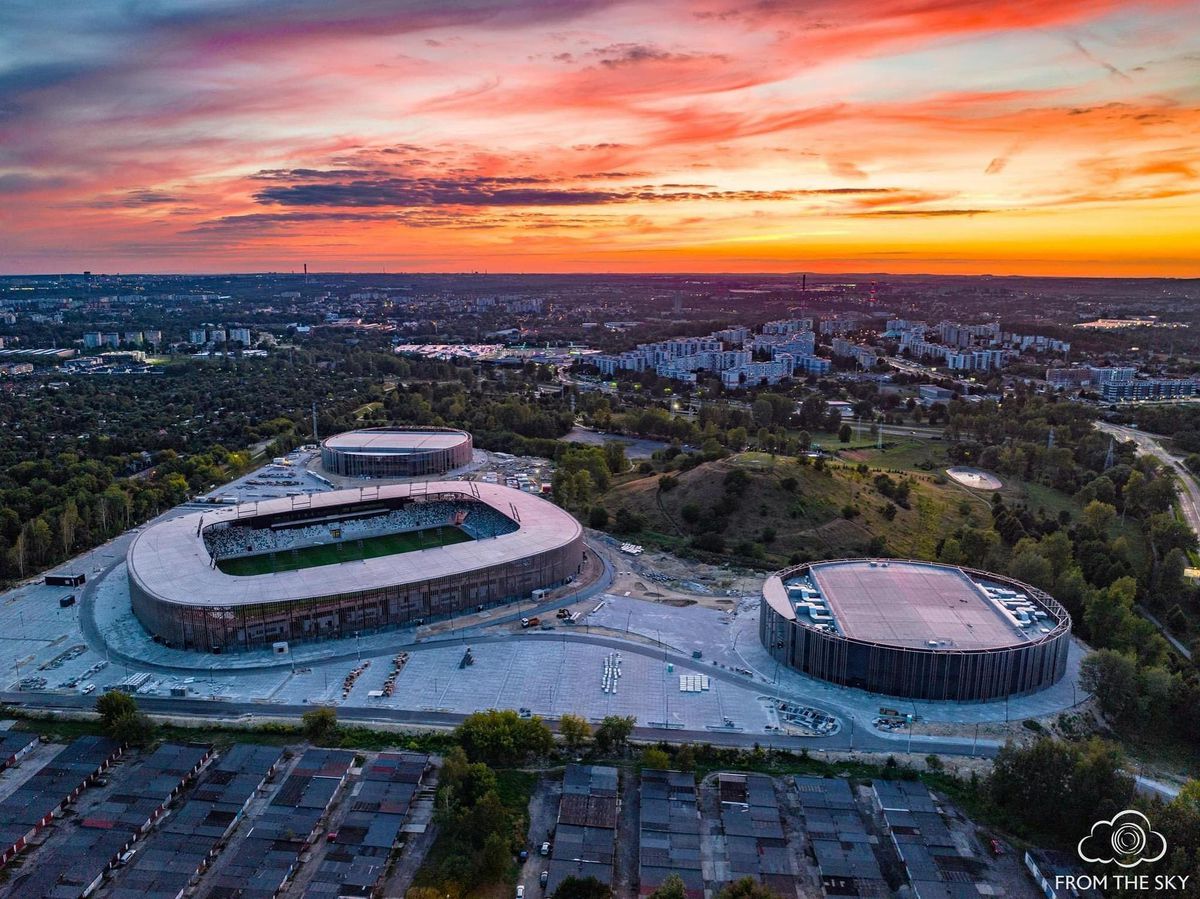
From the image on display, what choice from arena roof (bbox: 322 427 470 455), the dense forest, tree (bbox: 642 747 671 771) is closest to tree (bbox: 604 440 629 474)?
arena roof (bbox: 322 427 470 455)

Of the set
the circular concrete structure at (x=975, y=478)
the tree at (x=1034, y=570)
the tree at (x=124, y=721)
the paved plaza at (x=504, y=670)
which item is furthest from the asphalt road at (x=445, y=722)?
the circular concrete structure at (x=975, y=478)

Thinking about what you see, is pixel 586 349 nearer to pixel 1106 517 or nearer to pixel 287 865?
pixel 1106 517

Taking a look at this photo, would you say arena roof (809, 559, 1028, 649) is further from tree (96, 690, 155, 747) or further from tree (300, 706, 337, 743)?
tree (96, 690, 155, 747)

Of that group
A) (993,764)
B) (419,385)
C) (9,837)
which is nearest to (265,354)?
(419,385)

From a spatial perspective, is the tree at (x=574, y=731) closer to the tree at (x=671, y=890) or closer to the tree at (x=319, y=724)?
the tree at (x=671, y=890)

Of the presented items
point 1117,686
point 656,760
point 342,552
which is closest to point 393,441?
point 342,552

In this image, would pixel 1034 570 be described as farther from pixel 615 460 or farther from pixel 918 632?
pixel 615 460
